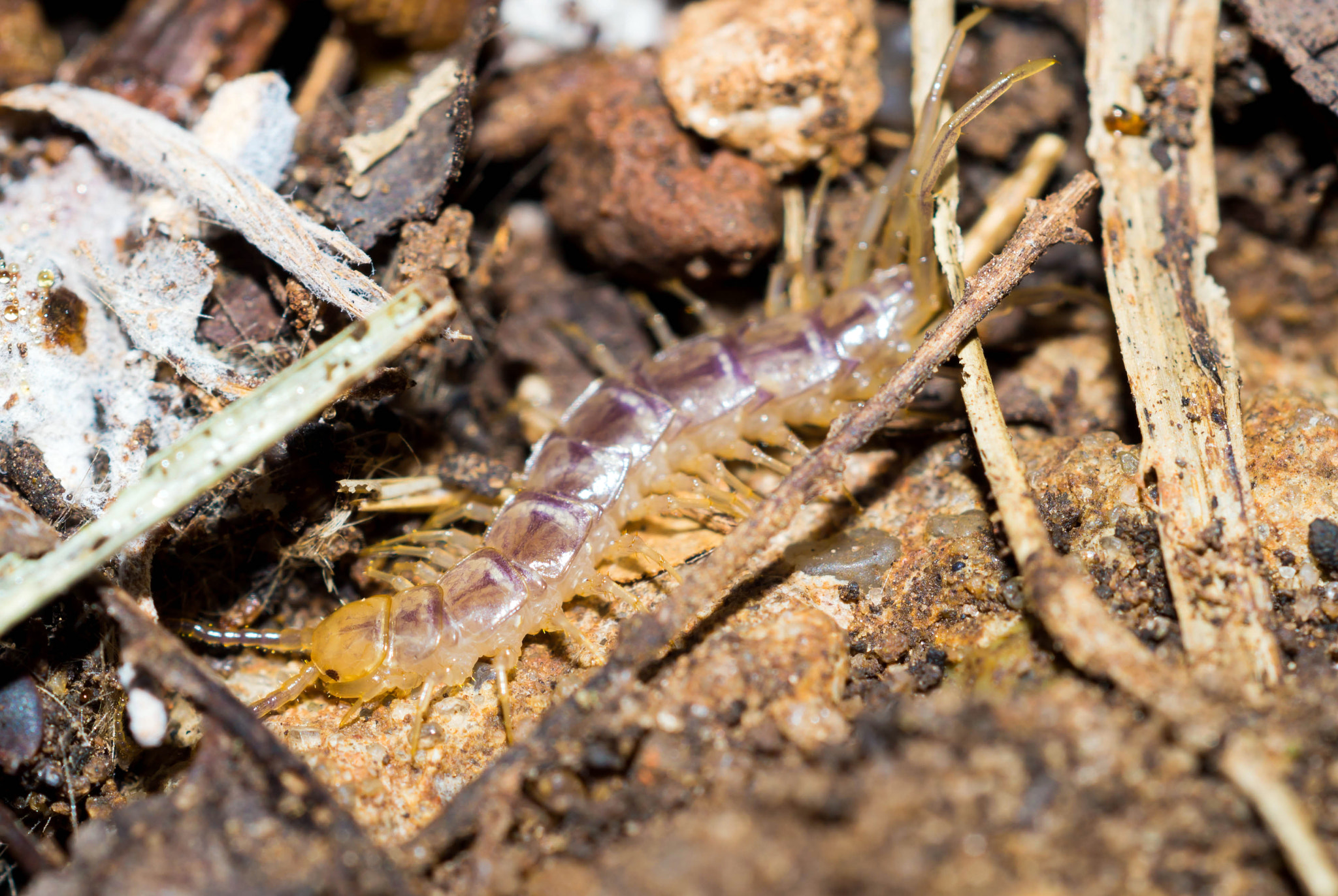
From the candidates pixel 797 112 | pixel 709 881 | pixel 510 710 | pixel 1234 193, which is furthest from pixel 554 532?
pixel 1234 193

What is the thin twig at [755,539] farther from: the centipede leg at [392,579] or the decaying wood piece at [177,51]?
the decaying wood piece at [177,51]

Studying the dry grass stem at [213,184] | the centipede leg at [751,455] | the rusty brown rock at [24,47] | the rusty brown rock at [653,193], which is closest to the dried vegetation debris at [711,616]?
the rusty brown rock at [653,193]

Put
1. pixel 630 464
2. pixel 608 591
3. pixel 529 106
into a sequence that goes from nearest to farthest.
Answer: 1. pixel 608 591
2. pixel 630 464
3. pixel 529 106

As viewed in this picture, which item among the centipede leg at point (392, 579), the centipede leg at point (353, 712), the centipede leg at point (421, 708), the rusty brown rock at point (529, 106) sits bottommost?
the centipede leg at point (421, 708)

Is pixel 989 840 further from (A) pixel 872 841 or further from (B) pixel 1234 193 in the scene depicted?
(B) pixel 1234 193

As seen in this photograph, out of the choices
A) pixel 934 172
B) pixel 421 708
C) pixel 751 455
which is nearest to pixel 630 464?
pixel 751 455

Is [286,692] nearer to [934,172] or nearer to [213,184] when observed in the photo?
[213,184]

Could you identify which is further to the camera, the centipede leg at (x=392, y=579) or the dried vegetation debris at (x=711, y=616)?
the centipede leg at (x=392, y=579)
